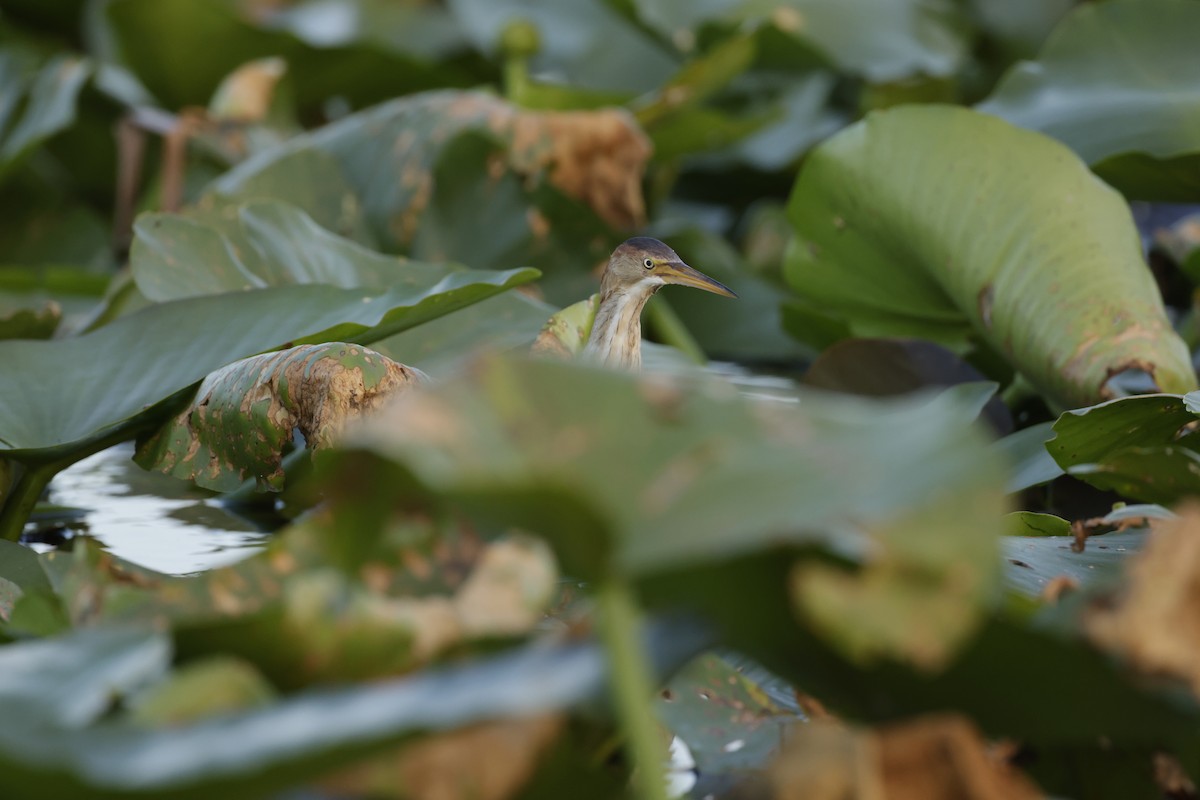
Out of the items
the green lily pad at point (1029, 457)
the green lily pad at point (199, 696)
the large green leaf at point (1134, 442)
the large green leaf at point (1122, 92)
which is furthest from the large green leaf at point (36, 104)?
the green lily pad at point (199, 696)

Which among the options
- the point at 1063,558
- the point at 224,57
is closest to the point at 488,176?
the point at 224,57

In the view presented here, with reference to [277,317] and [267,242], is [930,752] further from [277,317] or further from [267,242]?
[267,242]

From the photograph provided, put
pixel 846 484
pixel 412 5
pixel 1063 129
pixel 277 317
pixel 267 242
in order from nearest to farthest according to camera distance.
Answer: pixel 846 484
pixel 277 317
pixel 267 242
pixel 1063 129
pixel 412 5

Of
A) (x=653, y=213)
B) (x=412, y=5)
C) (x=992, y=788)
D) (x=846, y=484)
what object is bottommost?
(x=653, y=213)

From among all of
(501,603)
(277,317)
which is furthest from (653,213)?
(501,603)

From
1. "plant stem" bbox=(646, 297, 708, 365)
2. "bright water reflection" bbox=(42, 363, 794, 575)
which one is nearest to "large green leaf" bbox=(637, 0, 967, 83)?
"plant stem" bbox=(646, 297, 708, 365)

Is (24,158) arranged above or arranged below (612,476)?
below
